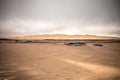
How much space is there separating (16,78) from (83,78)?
6.90 feet

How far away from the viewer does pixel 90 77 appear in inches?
174

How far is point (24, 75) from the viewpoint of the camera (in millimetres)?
4441

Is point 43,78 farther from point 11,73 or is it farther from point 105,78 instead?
point 105,78

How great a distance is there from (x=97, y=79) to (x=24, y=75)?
2365 millimetres

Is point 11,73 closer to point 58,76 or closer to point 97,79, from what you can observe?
point 58,76

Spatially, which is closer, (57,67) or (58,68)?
(58,68)

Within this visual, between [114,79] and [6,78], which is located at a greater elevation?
[6,78]

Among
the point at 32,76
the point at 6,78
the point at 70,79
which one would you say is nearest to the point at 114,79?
the point at 70,79

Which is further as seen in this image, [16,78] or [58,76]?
[58,76]

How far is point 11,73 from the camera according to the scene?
4633 mm

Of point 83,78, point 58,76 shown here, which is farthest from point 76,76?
point 58,76

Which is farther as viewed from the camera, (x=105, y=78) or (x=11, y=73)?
(x=11, y=73)

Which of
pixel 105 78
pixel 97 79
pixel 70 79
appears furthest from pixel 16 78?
pixel 105 78

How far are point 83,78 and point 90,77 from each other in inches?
10.3
